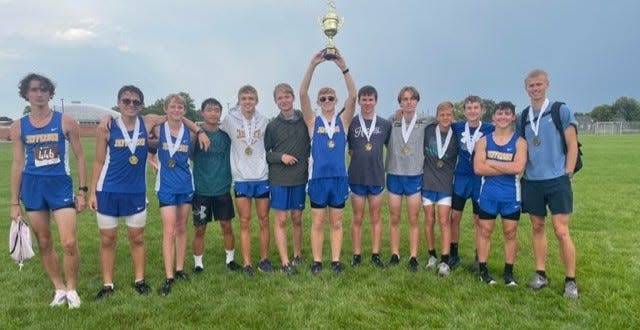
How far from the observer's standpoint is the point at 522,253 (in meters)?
6.79

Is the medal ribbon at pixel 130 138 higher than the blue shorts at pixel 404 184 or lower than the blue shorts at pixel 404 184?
higher

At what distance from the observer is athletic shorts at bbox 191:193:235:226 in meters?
5.96

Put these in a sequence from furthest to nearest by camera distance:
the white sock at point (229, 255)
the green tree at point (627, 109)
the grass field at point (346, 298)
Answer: the green tree at point (627, 109), the white sock at point (229, 255), the grass field at point (346, 298)

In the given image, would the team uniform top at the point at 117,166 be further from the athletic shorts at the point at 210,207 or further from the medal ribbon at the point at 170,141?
the athletic shorts at the point at 210,207

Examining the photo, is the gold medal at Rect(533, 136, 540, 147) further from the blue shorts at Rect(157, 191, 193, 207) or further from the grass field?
the blue shorts at Rect(157, 191, 193, 207)

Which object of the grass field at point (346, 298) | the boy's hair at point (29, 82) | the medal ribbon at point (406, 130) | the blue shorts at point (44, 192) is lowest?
the grass field at point (346, 298)

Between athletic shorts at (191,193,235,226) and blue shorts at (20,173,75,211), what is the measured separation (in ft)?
4.77

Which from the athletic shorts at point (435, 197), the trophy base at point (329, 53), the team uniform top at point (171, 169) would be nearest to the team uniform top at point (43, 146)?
the team uniform top at point (171, 169)

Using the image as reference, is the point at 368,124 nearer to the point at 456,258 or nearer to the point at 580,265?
the point at 456,258

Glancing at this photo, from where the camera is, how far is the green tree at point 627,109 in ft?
289

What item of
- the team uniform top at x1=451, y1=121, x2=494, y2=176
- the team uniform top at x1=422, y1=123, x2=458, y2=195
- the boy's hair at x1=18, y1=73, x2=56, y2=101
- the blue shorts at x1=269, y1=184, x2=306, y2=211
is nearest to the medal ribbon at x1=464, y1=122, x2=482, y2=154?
the team uniform top at x1=451, y1=121, x2=494, y2=176

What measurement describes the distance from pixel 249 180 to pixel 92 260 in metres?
2.60

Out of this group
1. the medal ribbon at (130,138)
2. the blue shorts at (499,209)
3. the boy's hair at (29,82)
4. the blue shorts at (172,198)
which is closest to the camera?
the boy's hair at (29,82)

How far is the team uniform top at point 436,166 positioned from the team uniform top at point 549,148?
0.98 meters
